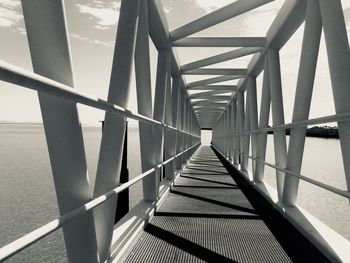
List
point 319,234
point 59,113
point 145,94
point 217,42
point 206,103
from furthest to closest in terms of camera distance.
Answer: point 206,103
point 217,42
point 145,94
point 319,234
point 59,113

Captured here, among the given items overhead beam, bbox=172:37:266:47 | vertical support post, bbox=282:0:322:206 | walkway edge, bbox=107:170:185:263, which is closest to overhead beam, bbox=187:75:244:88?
overhead beam, bbox=172:37:266:47

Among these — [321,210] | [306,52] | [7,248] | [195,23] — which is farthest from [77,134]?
[321,210]

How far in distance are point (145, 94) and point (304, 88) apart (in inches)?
68.7

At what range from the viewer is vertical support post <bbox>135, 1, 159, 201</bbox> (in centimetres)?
371

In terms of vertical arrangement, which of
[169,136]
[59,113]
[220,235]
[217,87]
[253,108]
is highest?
[217,87]

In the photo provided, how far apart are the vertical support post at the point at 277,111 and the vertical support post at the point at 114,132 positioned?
2616 mm

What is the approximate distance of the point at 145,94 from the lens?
390 centimetres

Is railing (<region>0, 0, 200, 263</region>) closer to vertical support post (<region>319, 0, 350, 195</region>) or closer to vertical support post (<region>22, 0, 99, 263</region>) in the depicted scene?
vertical support post (<region>22, 0, 99, 263</region>)

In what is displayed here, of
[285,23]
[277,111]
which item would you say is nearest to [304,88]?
[277,111]

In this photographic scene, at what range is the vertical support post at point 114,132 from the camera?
7.13ft

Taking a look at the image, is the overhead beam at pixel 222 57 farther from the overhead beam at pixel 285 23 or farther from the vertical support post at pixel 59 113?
the vertical support post at pixel 59 113

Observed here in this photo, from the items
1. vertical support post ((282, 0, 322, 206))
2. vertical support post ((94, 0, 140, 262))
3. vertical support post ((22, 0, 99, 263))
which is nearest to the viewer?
vertical support post ((22, 0, 99, 263))

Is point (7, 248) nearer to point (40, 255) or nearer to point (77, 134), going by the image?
point (77, 134)

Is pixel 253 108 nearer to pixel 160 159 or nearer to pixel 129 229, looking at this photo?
pixel 160 159
